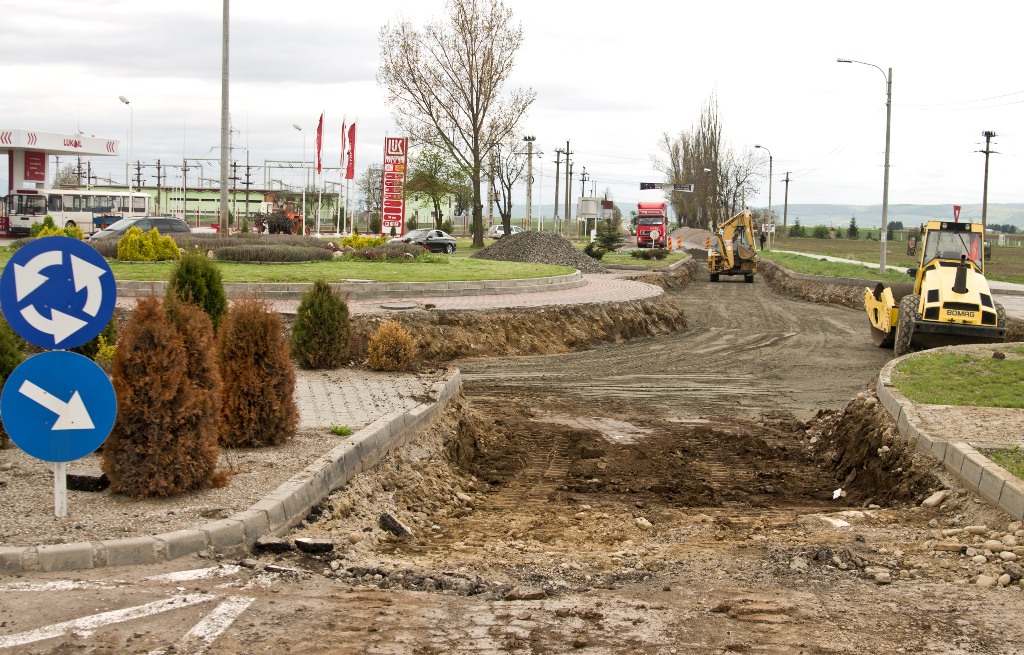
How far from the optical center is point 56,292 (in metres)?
6.22

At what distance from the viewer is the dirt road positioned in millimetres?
4969

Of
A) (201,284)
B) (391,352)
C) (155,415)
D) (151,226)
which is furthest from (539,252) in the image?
(155,415)

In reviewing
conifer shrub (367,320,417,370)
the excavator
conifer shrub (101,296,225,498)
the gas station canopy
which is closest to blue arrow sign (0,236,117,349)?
conifer shrub (101,296,225,498)

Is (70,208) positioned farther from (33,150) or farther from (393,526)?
(393,526)

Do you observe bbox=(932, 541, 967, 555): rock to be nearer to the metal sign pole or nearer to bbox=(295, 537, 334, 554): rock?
bbox=(295, 537, 334, 554): rock

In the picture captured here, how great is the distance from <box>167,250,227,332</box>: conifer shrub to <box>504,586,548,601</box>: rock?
22.4ft

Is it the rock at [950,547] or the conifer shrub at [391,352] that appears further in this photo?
the conifer shrub at [391,352]

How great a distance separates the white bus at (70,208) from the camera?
48.7 metres

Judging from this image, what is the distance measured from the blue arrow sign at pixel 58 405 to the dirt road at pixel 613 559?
3.39ft

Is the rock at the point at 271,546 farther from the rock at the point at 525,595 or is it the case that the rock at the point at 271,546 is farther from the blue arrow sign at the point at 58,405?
the rock at the point at 525,595

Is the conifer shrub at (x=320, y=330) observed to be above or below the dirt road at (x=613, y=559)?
above

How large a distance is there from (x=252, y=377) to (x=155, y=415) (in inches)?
68.2

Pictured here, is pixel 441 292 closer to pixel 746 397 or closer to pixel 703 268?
pixel 746 397

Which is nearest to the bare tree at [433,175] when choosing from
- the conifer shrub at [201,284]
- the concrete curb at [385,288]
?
the concrete curb at [385,288]
